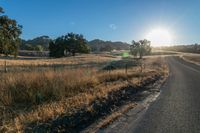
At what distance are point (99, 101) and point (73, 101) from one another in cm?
91

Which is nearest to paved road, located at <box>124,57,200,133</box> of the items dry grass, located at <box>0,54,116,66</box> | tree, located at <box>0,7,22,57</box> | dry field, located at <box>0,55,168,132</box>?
dry field, located at <box>0,55,168,132</box>

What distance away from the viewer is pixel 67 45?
83.0m

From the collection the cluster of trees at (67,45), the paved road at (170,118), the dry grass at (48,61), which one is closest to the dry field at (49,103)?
the paved road at (170,118)

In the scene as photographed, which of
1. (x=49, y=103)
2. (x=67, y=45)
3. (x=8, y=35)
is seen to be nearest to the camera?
(x=49, y=103)

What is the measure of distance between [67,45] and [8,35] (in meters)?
60.2

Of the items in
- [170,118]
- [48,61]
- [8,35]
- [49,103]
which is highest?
[8,35]

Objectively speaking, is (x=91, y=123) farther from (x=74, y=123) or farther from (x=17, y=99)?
(x=17, y=99)

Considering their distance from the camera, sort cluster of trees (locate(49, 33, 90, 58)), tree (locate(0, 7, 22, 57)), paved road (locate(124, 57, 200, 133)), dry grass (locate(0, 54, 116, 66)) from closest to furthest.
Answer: paved road (locate(124, 57, 200, 133)), tree (locate(0, 7, 22, 57)), dry grass (locate(0, 54, 116, 66)), cluster of trees (locate(49, 33, 90, 58))

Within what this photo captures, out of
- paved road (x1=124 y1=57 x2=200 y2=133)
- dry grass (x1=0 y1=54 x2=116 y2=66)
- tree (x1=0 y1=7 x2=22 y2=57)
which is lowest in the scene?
dry grass (x1=0 y1=54 x2=116 y2=66)

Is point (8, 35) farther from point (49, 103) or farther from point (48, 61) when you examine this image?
point (48, 61)

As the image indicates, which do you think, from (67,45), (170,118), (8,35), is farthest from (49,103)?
(67,45)

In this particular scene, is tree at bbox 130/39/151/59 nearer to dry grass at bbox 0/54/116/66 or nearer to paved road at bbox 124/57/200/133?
dry grass at bbox 0/54/116/66

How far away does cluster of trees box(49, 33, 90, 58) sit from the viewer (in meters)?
81.4

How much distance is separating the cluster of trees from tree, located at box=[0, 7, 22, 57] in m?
57.0
